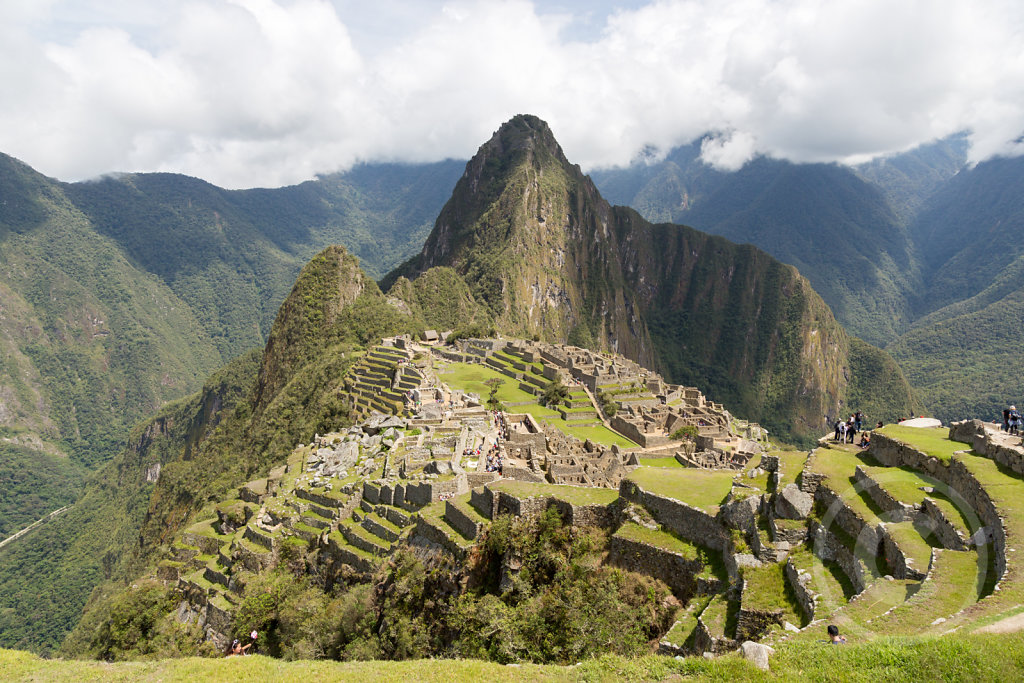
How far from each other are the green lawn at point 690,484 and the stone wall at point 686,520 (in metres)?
0.26

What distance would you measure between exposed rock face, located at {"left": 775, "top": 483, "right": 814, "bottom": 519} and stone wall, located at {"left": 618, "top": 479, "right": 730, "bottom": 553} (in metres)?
1.65

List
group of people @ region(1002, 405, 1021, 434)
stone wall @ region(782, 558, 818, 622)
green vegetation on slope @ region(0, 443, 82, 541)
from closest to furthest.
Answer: stone wall @ region(782, 558, 818, 622) < group of people @ region(1002, 405, 1021, 434) < green vegetation on slope @ region(0, 443, 82, 541)

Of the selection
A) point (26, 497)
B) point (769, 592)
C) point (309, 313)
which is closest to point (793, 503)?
point (769, 592)

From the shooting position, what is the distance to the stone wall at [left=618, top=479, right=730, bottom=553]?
57.6 feet

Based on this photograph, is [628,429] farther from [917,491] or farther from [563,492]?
[917,491]

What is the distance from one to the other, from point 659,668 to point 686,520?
7518 mm

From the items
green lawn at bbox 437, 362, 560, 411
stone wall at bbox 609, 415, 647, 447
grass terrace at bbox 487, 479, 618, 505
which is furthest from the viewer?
green lawn at bbox 437, 362, 560, 411

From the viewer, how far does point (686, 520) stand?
18500 mm

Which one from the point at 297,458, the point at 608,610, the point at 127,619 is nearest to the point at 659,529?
the point at 608,610

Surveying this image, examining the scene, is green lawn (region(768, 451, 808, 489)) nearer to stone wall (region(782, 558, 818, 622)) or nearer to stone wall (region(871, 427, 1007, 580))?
stone wall (region(871, 427, 1007, 580))

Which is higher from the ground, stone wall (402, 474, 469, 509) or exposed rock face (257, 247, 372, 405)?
exposed rock face (257, 247, 372, 405)

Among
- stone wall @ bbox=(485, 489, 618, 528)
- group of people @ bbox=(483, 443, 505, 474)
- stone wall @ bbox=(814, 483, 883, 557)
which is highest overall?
stone wall @ bbox=(814, 483, 883, 557)

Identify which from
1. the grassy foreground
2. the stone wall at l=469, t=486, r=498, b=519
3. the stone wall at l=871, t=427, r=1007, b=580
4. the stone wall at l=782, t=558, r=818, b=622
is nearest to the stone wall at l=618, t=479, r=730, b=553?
the stone wall at l=782, t=558, r=818, b=622

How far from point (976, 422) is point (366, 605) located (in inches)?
→ 832
